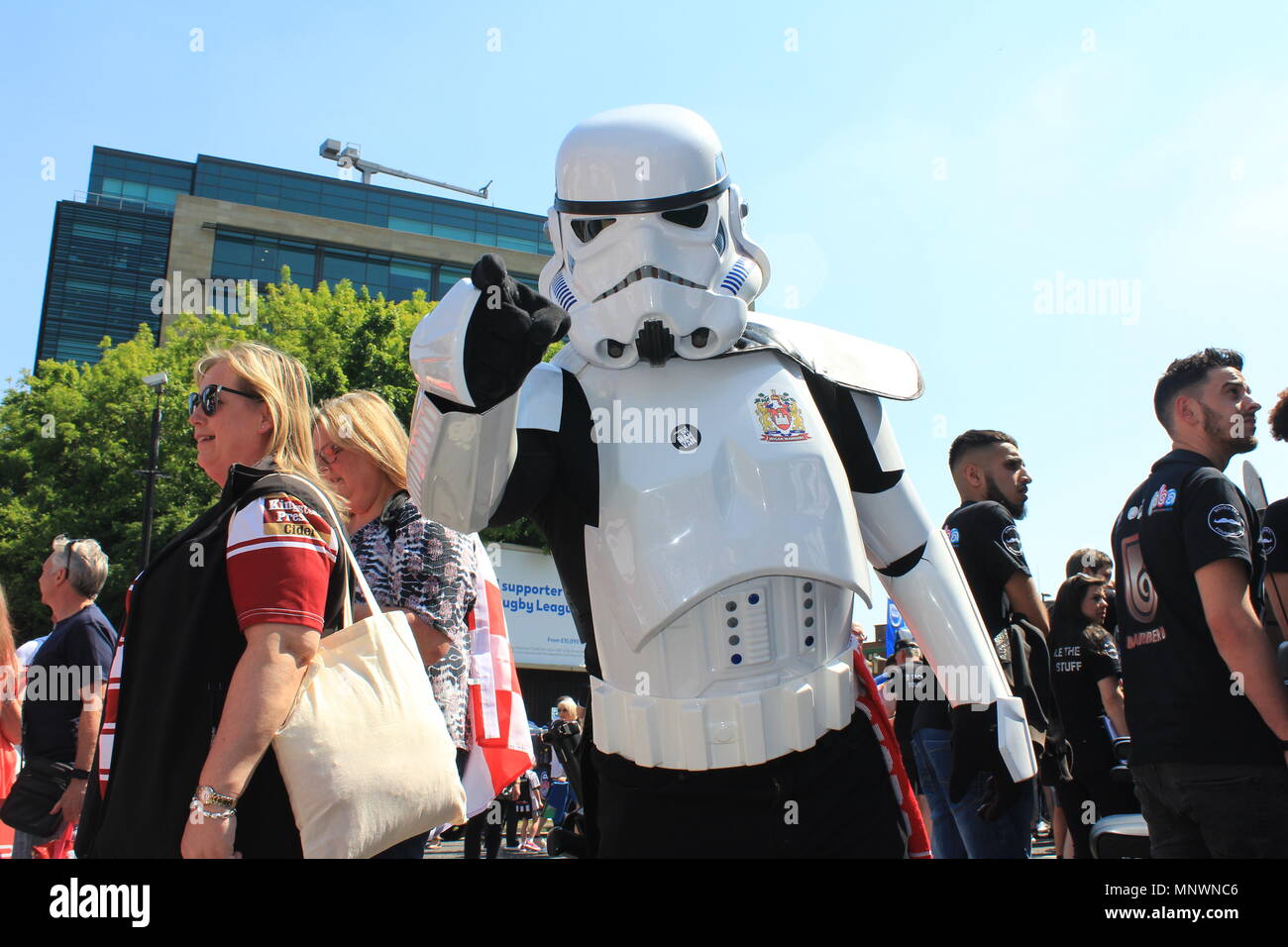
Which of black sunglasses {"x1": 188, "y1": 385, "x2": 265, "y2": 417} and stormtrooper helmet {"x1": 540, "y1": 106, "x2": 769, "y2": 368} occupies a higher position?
stormtrooper helmet {"x1": 540, "y1": 106, "x2": 769, "y2": 368}

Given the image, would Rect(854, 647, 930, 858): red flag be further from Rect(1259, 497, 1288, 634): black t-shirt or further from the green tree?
the green tree

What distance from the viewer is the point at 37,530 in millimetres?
22547

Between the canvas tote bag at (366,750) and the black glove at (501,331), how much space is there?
607 mm

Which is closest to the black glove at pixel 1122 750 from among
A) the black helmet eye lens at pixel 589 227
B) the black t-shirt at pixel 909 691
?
the black t-shirt at pixel 909 691

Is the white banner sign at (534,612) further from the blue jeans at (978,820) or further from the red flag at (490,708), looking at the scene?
the red flag at (490,708)

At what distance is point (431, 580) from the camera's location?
3.28 metres

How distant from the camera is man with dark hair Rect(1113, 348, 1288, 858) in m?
3.08

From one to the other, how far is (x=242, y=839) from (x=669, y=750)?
0.91m

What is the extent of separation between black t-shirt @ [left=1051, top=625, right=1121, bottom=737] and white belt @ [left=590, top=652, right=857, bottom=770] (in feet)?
9.08

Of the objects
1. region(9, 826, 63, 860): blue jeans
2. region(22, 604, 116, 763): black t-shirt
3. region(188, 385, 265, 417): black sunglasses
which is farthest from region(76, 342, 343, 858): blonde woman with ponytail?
region(9, 826, 63, 860): blue jeans

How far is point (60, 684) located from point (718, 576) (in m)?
3.82
